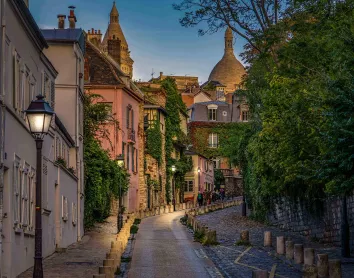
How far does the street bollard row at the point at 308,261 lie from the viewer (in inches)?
764

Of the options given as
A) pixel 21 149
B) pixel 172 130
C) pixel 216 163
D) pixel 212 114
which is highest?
pixel 212 114

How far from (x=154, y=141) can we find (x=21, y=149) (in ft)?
173

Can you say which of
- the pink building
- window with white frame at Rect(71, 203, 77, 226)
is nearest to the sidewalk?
window with white frame at Rect(71, 203, 77, 226)

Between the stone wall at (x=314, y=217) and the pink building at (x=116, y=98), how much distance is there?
50.7 feet

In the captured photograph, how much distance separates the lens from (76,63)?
35250 mm

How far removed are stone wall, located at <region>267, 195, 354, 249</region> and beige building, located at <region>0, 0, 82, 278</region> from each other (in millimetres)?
11484

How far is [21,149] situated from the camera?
68.5ft

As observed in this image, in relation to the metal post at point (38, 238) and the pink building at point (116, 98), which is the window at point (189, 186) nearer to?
the pink building at point (116, 98)

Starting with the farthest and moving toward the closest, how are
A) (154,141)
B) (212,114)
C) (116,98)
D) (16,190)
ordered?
(212,114), (154,141), (116,98), (16,190)

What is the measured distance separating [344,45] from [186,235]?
20209 mm

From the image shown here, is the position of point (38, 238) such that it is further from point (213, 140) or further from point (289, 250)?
point (213, 140)

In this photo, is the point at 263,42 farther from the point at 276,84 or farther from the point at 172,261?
the point at 172,261

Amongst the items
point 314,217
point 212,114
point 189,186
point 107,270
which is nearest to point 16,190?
point 107,270

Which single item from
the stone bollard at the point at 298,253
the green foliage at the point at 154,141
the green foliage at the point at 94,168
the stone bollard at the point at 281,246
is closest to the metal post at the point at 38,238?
the stone bollard at the point at 298,253
